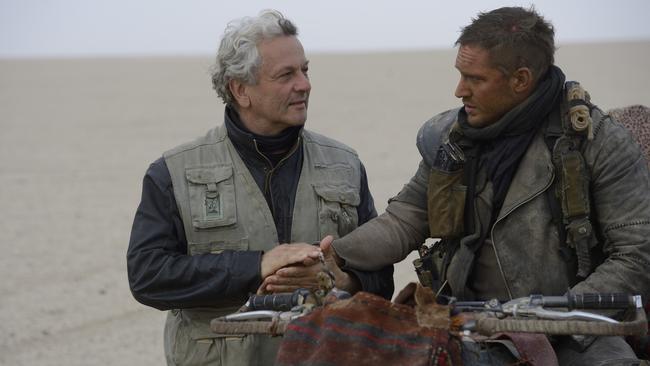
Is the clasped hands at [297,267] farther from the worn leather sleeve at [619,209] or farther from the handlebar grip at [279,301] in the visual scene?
the worn leather sleeve at [619,209]

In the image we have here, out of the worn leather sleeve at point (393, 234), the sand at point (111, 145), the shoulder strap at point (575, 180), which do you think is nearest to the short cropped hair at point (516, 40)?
the shoulder strap at point (575, 180)

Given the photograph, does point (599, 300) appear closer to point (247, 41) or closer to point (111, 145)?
point (247, 41)

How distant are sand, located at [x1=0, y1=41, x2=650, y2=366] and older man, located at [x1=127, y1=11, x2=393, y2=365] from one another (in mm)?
4652

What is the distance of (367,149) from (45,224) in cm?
731

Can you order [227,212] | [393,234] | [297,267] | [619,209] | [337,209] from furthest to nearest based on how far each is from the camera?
1. [337,209]
2. [227,212]
3. [393,234]
4. [297,267]
5. [619,209]

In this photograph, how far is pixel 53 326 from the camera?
1045 cm

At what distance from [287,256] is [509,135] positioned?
3.19 ft

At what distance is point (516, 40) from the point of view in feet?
13.4

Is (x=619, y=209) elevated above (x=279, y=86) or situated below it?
below

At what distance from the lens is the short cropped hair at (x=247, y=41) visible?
15.8ft

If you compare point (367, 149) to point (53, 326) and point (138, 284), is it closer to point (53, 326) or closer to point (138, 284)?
point (53, 326)

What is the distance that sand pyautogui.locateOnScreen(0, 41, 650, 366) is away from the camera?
10.5 m

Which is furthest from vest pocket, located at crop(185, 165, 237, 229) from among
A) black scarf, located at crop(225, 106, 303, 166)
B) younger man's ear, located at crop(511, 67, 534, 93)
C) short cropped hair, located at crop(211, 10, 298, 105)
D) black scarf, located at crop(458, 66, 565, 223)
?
younger man's ear, located at crop(511, 67, 534, 93)

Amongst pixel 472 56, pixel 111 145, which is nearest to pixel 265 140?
pixel 472 56
